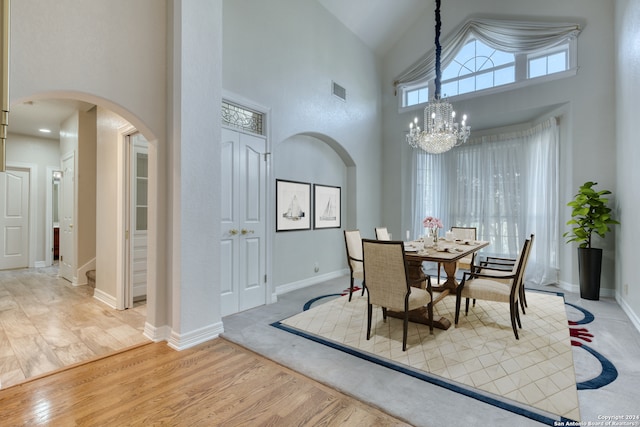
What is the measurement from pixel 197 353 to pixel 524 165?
231 inches

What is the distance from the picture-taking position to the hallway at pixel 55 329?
99.2 inches

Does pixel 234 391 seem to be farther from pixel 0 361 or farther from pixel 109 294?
pixel 109 294

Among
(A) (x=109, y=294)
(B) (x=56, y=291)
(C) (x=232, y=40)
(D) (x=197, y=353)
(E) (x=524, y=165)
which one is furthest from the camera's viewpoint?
(E) (x=524, y=165)

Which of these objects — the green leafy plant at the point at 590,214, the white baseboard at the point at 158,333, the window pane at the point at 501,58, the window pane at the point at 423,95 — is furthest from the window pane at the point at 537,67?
the white baseboard at the point at 158,333

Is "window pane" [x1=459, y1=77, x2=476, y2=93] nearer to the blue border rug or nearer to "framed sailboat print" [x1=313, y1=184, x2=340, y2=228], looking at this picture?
"framed sailboat print" [x1=313, y1=184, x2=340, y2=228]

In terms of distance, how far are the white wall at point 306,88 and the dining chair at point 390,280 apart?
1.73 meters

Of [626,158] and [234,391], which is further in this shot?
[626,158]

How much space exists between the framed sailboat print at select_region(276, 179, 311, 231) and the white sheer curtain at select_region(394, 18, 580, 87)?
3.40 metres

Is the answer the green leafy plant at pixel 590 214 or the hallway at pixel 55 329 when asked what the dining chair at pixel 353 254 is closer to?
the hallway at pixel 55 329

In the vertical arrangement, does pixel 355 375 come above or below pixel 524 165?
below

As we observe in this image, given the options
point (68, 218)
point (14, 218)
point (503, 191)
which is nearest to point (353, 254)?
point (503, 191)

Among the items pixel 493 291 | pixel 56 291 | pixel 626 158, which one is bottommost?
pixel 56 291

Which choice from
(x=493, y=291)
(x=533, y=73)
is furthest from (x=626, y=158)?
(x=493, y=291)

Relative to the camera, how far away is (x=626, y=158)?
3.73m
